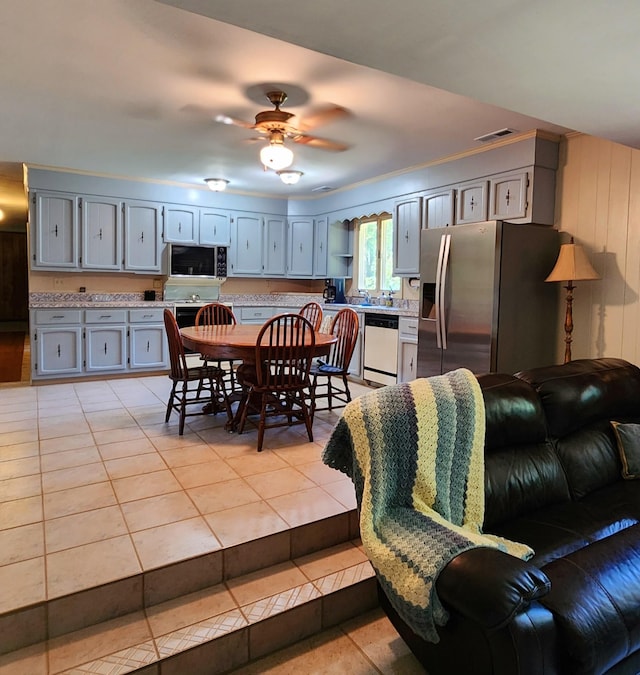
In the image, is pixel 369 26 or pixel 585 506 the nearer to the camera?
pixel 369 26

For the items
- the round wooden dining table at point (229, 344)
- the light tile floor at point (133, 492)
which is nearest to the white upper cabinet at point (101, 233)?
the light tile floor at point (133, 492)

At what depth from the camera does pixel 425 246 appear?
4.35 metres

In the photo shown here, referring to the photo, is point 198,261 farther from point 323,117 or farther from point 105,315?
point 323,117

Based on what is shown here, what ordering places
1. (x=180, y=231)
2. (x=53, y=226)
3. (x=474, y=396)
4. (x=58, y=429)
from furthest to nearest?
(x=180, y=231), (x=53, y=226), (x=58, y=429), (x=474, y=396)

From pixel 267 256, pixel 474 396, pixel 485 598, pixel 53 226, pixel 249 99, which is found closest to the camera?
pixel 485 598

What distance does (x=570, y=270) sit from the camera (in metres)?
3.55

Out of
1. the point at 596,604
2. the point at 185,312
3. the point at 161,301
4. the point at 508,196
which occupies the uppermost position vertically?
the point at 508,196

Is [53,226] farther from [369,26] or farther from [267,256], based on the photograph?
[369,26]

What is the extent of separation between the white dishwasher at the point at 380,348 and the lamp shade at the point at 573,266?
6.00 feet

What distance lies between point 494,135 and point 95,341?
471 centimetres

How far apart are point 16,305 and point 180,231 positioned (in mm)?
7526

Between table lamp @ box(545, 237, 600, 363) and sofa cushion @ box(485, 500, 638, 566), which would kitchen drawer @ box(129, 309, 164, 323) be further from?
sofa cushion @ box(485, 500, 638, 566)

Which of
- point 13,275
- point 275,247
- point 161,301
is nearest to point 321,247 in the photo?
point 275,247

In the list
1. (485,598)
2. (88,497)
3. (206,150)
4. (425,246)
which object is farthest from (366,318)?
(485,598)
